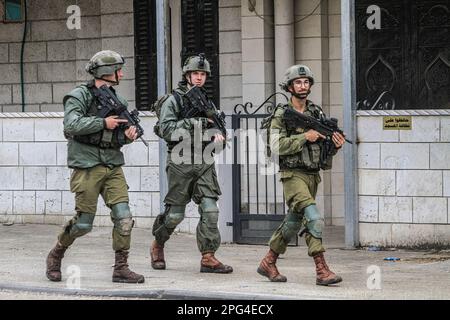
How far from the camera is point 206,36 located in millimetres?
15250

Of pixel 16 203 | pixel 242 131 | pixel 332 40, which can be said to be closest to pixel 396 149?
pixel 242 131

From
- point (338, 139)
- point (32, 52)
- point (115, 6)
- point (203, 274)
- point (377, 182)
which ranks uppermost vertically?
point (115, 6)

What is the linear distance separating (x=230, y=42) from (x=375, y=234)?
142 inches

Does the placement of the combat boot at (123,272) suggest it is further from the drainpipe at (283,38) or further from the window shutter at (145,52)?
the window shutter at (145,52)

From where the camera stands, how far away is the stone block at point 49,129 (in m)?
14.4

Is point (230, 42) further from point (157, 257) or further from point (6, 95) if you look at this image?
point (157, 257)

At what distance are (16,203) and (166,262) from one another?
11.2 feet

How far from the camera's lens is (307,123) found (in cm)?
1019

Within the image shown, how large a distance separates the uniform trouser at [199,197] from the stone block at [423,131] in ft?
8.52

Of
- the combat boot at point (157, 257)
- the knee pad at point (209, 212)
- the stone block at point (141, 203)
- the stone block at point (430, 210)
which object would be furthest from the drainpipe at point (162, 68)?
the stone block at point (430, 210)

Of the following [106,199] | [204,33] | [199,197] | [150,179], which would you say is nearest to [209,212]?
[199,197]

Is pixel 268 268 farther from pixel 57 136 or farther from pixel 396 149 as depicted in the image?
pixel 57 136

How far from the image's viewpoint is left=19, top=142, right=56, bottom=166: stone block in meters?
14.5
